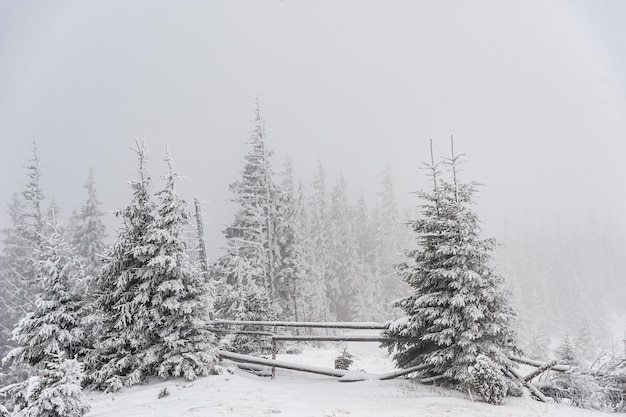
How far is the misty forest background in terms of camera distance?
30422 millimetres

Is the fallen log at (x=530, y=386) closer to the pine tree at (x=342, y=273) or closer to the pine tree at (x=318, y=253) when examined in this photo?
the pine tree at (x=318, y=253)

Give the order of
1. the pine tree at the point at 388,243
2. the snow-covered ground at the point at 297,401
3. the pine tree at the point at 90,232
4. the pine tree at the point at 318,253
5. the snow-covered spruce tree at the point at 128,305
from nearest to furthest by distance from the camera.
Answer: the snow-covered ground at the point at 297,401, the snow-covered spruce tree at the point at 128,305, the pine tree at the point at 90,232, the pine tree at the point at 318,253, the pine tree at the point at 388,243

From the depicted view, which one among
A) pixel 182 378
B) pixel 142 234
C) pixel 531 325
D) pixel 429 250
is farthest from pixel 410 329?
pixel 531 325

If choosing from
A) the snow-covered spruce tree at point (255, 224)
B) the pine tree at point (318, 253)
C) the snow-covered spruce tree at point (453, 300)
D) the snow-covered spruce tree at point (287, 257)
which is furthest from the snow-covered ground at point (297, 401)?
the pine tree at point (318, 253)

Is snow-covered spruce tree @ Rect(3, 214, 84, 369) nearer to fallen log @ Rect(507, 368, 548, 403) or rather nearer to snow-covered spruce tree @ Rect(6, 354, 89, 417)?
snow-covered spruce tree @ Rect(6, 354, 89, 417)

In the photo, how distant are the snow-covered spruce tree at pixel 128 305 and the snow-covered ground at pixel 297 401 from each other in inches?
21.9

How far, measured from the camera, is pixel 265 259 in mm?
31672

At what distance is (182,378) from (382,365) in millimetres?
15213

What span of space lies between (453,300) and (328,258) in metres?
48.0

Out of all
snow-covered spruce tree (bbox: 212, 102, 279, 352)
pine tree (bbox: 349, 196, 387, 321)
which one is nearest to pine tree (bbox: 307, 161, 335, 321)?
pine tree (bbox: 349, 196, 387, 321)

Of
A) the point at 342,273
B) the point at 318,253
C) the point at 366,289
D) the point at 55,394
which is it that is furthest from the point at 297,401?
the point at 342,273

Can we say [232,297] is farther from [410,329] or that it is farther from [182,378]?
[410,329]

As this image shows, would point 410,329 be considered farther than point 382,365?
No

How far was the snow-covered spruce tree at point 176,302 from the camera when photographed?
10.7 m
